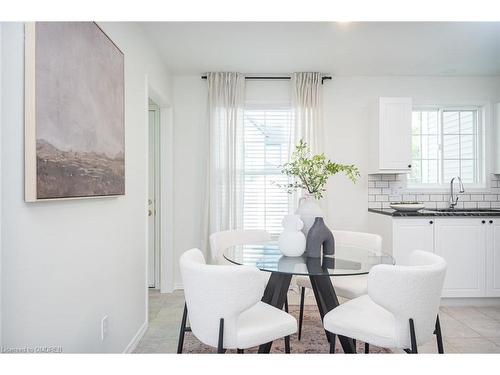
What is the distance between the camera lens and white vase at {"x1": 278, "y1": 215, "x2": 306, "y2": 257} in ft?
6.95

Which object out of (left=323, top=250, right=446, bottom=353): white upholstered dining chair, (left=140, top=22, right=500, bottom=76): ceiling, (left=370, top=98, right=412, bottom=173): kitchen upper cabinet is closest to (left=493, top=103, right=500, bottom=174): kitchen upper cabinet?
(left=140, top=22, right=500, bottom=76): ceiling

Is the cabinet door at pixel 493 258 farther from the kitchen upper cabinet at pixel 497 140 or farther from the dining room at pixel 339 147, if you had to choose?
the kitchen upper cabinet at pixel 497 140

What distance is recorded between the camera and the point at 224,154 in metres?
3.94

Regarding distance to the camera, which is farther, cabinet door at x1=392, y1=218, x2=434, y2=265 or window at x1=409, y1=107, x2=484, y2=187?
window at x1=409, y1=107, x2=484, y2=187

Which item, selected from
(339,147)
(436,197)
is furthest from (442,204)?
(339,147)

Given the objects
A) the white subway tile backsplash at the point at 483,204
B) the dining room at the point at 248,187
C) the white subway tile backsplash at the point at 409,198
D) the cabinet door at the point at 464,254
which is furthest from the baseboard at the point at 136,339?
the white subway tile backsplash at the point at 483,204

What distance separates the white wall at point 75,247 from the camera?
3.74ft

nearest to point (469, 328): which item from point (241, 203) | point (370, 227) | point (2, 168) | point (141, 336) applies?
point (370, 227)

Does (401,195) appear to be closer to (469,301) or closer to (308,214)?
(469,301)

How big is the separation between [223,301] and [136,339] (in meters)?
1.47

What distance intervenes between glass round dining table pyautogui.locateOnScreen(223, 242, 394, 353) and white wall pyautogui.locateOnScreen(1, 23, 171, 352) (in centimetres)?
75

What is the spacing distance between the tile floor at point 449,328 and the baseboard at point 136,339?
0.10ft

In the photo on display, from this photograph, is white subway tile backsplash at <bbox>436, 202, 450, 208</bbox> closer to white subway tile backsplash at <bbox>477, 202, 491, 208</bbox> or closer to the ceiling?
white subway tile backsplash at <bbox>477, 202, 491, 208</bbox>
